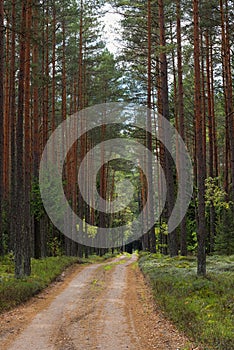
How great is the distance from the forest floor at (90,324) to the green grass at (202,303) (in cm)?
27

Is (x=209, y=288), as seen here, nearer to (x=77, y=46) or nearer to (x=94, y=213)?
(x=77, y=46)

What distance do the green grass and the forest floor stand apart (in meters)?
0.27

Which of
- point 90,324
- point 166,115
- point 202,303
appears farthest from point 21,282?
point 166,115

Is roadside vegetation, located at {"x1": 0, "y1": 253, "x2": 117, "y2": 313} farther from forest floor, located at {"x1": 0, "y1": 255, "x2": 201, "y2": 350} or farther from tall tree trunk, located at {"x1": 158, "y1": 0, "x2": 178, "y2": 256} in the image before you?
tall tree trunk, located at {"x1": 158, "y1": 0, "x2": 178, "y2": 256}

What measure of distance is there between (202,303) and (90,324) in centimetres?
264

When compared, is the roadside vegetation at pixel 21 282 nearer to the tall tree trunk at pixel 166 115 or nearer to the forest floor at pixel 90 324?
the forest floor at pixel 90 324

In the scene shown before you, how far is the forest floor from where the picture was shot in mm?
7711

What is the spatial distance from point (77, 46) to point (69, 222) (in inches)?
518

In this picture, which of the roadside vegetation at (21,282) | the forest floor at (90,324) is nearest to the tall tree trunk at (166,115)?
the roadside vegetation at (21,282)

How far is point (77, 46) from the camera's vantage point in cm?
3134

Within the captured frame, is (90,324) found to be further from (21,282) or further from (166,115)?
(166,115)

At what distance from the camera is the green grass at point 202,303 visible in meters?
7.30

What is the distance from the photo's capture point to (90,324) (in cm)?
942

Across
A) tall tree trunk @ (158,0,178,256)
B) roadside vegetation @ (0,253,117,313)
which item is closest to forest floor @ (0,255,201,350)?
roadside vegetation @ (0,253,117,313)
